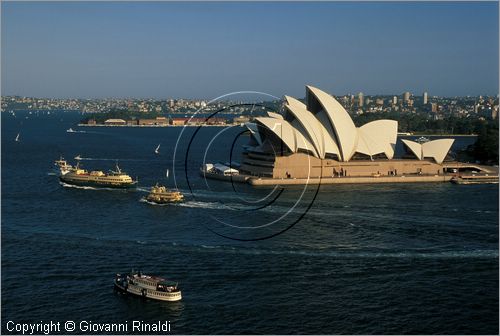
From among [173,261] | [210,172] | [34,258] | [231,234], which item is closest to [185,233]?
[231,234]

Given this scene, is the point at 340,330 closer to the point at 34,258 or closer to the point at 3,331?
the point at 3,331

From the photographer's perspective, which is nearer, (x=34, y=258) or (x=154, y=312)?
(x=154, y=312)

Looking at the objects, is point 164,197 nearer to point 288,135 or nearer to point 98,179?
point 98,179

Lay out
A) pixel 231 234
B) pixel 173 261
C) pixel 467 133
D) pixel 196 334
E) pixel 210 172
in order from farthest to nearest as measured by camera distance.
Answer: pixel 467 133 < pixel 210 172 < pixel 231 234 < pixel 173 261 < pixel 196 334

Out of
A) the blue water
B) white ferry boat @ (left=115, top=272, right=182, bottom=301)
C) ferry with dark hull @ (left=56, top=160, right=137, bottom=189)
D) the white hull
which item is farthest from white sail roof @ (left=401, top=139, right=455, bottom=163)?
the white hull

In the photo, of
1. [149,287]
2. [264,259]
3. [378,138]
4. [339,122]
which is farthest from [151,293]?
[378,138]

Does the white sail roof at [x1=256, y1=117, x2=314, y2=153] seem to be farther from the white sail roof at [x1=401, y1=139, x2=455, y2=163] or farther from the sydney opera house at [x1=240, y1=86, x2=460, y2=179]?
the white sail roof at [x1=401, y1=139, x2=455, y2=163]

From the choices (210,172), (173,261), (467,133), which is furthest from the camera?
(467,133)
